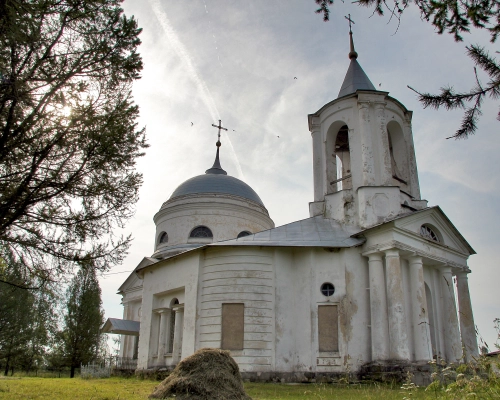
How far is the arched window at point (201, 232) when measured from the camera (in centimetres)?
2442

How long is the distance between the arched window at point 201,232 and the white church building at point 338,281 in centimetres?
512

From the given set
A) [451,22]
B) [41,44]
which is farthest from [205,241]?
[451,22]

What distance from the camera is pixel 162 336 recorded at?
58.9ft

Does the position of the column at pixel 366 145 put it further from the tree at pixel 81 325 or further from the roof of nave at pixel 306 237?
the tree at pixel 81 325

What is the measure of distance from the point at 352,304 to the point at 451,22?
1162 centimetres

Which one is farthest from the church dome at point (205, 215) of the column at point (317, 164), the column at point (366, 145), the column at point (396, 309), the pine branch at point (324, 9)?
the pine branch at point (324, 9)

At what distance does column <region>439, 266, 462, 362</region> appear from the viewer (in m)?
15.9

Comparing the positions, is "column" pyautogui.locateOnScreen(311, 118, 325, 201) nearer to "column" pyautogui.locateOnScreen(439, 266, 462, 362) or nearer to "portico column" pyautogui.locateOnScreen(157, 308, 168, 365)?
"column" pyautogui.locateOnScreen(439, 266, 462, 362)

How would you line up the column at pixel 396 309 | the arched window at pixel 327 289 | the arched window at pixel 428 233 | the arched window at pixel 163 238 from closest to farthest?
the column at pixel 396 309 < the arched window at pixel 327 289 < the arched window at pixel 428 233 < the arched window at pixel 163 238

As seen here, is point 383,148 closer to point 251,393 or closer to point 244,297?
point 244,297

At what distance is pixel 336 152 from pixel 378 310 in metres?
8.96

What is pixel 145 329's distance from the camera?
18797mm

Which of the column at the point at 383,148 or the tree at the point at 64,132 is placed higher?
the column at the point at 383,148

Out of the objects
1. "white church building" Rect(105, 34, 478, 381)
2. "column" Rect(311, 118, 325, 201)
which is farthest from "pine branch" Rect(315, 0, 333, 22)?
"column" Rect(311, 118, 325, 201)
